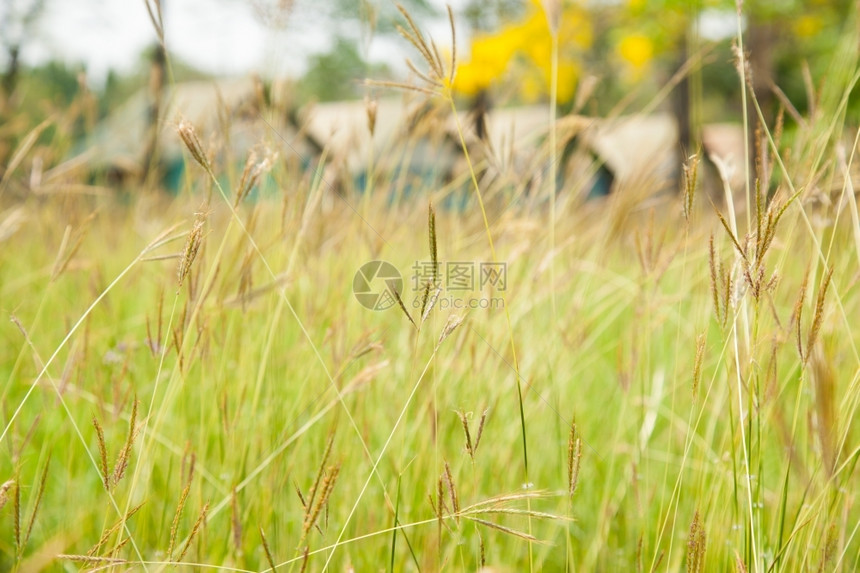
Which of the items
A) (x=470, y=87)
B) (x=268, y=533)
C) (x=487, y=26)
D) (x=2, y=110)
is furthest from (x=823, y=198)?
(x=487, y=26)

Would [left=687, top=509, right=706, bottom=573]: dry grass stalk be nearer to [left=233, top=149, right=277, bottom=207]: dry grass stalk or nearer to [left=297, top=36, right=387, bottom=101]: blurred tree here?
[left=233, top=149, right=277, bottom=207]: dry grass stalk

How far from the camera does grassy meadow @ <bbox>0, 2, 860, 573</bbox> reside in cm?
64

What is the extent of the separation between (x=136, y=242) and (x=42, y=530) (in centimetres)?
151

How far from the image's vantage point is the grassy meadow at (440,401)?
2.10 feet

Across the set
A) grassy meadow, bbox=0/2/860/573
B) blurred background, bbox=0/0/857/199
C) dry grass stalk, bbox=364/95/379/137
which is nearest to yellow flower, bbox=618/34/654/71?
blurred background, bbox=0/0/857/199

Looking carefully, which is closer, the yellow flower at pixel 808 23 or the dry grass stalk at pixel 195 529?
the dry grass stalk at pixel 195 529

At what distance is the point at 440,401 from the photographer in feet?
3.14

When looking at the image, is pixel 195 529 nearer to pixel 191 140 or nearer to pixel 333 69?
pixel 191 140

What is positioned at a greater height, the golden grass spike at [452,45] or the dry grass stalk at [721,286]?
the golden grass spike at [452,45]

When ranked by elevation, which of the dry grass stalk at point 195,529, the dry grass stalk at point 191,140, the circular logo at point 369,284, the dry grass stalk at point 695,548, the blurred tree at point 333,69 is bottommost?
the dry grass stalk at point 695,548

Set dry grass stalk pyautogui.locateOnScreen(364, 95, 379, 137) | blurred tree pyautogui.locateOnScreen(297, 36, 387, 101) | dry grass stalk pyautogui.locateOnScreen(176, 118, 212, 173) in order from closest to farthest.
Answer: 1. dry grass stalk pyautogui.locateOnScreen(176, 118, 212, 173)
2. dry grass stalk pyautogui.locateOnScreen(364, 95, 379, 137)
3. blurred tree pyautogui.locateOnScreen(297, 36, 387, 101)

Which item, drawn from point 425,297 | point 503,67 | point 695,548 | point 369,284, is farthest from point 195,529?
point 503,67


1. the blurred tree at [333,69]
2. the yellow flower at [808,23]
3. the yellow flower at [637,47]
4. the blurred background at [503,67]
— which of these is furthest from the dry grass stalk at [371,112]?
the blurred tree at [333,69]

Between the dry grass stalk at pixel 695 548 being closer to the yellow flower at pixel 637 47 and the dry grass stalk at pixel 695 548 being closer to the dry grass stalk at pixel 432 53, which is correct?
the dry grass stalk at pixel 432 53
